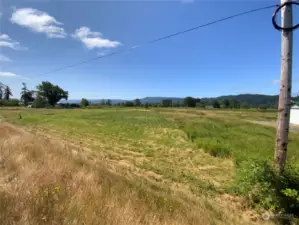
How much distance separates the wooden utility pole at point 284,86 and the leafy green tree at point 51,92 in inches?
4254

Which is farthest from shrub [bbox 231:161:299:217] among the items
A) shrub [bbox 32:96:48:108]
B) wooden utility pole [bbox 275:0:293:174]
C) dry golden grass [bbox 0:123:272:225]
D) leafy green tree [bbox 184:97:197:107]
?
leafy green tree [bbox 184:97:197:107]

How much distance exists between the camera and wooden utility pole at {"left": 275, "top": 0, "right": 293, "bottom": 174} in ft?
11.8

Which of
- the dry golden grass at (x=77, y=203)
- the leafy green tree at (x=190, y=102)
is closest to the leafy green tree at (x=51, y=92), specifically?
the leafy green tree at (x=190, y=102)

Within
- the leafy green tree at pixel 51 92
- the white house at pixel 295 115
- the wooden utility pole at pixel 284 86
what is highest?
the leafy green tree at pixel 51 92

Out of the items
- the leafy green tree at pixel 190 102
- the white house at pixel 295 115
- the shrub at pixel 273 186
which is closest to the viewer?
the shrub at pixel 273 186

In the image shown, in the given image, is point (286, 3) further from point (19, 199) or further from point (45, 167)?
point (45, 167)

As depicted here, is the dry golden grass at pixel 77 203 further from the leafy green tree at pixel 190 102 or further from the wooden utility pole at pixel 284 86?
the leafy green tree at pixel 190 102

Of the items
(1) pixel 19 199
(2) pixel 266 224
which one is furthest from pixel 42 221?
(2) pixel 266 224

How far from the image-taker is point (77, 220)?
2.31 meters

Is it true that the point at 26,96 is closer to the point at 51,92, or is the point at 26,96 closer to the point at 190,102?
the point at 51,92

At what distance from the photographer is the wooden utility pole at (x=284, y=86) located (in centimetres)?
359

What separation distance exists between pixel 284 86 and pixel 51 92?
10902 centimetres

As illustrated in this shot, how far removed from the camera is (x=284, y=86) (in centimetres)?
364

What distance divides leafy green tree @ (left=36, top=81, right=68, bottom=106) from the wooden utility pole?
108 m
